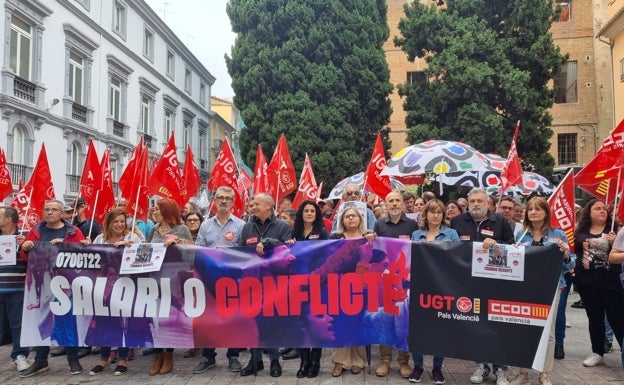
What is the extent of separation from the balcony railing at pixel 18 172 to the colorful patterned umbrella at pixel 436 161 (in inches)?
535

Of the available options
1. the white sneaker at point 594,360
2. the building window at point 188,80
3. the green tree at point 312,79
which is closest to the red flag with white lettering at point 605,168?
the white sneaker at point 594,360

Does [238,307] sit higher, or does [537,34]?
[537,34]

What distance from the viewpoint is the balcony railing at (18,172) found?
19.0m

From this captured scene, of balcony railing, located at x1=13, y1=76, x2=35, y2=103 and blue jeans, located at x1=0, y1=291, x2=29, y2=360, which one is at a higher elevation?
balcony railing, located at x1=13, y1=76, x2=35, y2=103

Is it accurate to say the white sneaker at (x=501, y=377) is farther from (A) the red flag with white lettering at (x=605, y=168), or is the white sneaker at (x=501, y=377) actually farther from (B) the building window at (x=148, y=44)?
(B) the building window at (x=148, y=44)

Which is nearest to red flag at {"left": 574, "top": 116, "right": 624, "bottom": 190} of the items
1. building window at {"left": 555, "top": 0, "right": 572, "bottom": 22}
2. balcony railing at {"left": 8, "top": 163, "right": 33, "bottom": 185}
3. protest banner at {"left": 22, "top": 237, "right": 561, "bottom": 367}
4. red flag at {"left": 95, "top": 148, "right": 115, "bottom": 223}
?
protest banner at {"left": 22, "top": 237, "right": 561, "bottom": 367}

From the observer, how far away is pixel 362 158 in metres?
25.3

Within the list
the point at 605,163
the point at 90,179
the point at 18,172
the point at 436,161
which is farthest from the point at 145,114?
the point at 605,163

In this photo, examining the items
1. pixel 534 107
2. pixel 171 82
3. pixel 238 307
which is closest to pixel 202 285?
pixel 238 307

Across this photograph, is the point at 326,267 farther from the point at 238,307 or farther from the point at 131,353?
the point at 131,353

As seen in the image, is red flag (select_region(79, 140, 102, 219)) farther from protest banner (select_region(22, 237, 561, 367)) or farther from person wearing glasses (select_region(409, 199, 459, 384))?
person wearing glasses (select_region(409, 199, 459, 384))

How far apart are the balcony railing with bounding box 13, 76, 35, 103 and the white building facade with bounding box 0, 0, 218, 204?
0.11 ft

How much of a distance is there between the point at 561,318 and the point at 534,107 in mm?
15601

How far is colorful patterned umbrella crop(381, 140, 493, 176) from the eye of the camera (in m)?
11.2
